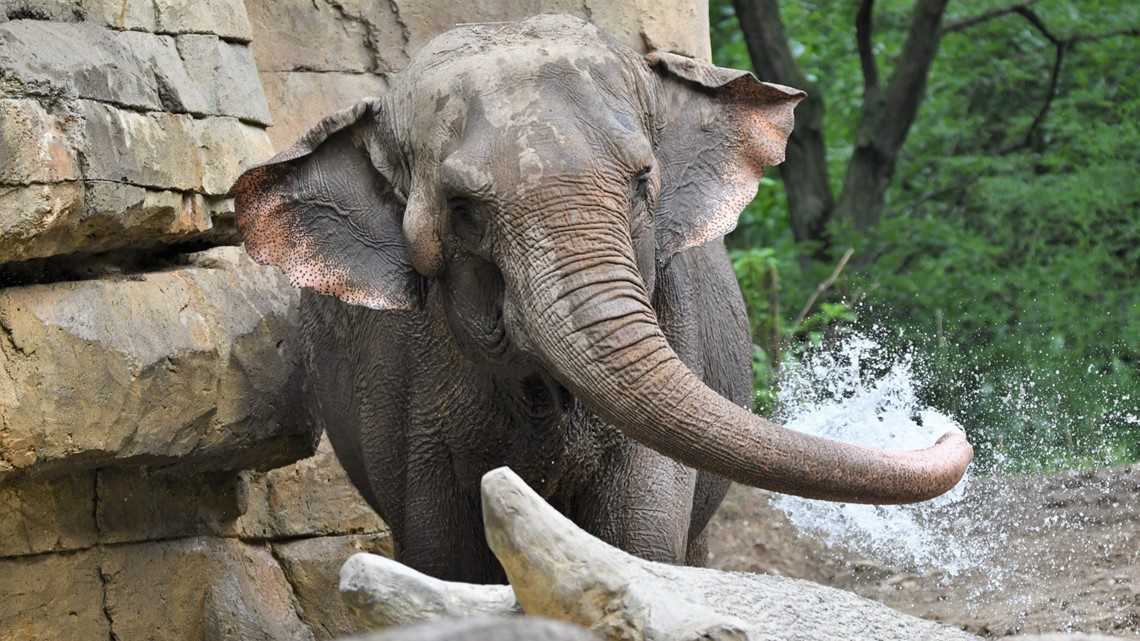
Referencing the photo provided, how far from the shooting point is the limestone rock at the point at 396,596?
4047 mm

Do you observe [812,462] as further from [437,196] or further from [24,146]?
[24,146]

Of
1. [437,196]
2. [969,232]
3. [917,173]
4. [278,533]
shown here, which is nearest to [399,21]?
[278,533]

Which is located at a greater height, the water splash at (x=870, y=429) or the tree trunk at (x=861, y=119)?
the tree trunk at (x=861, y=119)

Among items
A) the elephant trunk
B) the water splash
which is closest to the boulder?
the elephant trunk

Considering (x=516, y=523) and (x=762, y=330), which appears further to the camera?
(x=762, y=330)

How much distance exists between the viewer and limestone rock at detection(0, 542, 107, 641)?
6398 mm

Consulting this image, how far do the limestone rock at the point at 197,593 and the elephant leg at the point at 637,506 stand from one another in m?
2.15

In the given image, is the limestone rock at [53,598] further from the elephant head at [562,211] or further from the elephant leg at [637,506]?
the elephant leg at [637,506]

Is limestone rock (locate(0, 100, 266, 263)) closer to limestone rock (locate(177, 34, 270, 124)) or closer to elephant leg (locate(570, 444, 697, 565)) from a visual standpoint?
limestone rock (locate(177, 34, 270, 124))

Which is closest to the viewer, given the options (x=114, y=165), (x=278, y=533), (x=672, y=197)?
(x=672, y=197)

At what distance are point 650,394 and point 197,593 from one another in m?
3.14

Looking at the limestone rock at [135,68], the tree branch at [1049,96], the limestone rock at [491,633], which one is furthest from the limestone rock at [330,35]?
the tree branch at [1049,96]

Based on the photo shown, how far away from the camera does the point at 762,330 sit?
1186 centimetres

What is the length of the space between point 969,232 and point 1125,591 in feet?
20.5
